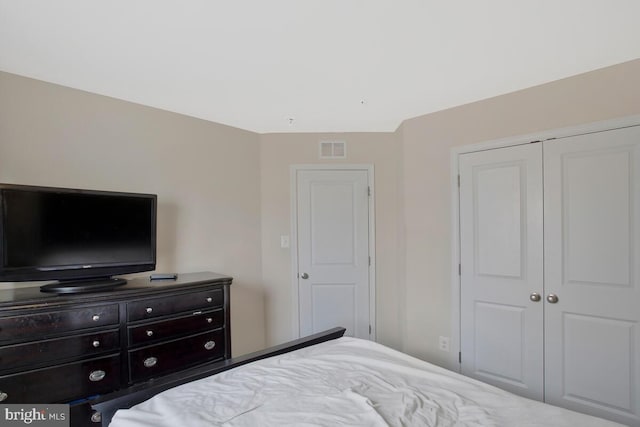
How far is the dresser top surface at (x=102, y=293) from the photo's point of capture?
69.6 inches

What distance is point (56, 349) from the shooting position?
1822mm

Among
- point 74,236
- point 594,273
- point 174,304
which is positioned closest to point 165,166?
point 74,236

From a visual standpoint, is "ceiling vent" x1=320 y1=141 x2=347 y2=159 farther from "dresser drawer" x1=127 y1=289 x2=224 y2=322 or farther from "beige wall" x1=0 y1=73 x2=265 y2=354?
"dresser drawer" x1=127 y1=289 x2=224 y2=322

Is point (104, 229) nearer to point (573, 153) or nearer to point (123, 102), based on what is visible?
point (123, 102)

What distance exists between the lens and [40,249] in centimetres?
197

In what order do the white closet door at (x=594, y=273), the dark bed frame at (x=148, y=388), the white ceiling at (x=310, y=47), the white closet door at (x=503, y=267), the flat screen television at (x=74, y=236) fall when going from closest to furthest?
the dark bed frame at (x=148, y=388), the white ceiling at (x=310, y=47), the flat screen television at (x=74, y=236), the white closet door at (x=594, y=273), the white closet door at (x=503, y=267)

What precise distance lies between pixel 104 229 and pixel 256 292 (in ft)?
5.15

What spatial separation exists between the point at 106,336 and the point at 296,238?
1834 mm

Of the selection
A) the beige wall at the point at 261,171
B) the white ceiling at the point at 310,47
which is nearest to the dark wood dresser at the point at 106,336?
the beige wall at the point at 261,171

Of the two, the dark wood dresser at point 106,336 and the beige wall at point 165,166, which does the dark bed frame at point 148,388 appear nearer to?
the dark wood dresser at point 106,336

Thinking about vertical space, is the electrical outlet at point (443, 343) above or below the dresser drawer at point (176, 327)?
below

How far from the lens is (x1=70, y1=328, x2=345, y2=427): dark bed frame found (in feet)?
4.17

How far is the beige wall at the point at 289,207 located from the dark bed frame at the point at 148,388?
143 cm

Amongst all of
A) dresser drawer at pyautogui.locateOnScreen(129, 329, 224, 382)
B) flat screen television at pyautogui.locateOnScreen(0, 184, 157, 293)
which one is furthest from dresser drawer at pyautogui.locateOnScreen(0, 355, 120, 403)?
flat screen television at pyautogui.locateOnScreen(0, 184, 157, 293)
